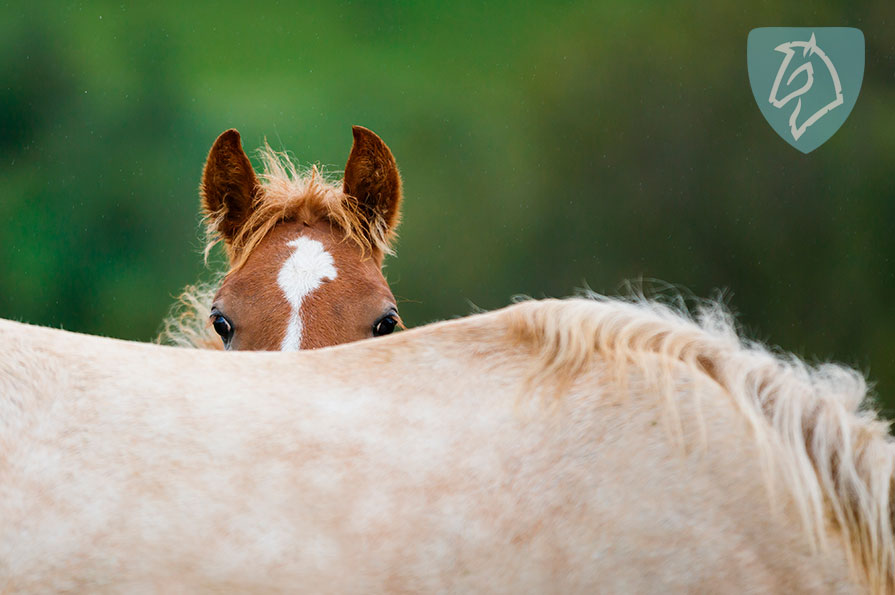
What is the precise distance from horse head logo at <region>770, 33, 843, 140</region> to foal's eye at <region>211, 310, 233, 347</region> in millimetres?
5740

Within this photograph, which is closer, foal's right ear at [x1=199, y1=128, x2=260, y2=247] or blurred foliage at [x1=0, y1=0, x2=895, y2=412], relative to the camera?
foal's right ear at [x1=199, y1=128, x2=260, y2=247]

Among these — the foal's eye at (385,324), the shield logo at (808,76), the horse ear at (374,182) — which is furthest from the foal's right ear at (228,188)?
the shield logo at (808,76)

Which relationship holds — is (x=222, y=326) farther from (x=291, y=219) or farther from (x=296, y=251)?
(x=291, y=219)

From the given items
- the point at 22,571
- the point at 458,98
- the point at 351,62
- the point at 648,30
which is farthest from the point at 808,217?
the point at 22,571

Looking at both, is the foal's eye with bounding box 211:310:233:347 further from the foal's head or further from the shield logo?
the shield logo

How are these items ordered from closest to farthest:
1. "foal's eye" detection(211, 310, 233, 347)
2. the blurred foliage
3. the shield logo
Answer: "foal's eye" detection(211, 310, 233, 347) < the shield logo < the blurred foliage

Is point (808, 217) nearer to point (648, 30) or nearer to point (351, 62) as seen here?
point (648, 30)

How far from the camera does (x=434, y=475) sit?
3.07ft

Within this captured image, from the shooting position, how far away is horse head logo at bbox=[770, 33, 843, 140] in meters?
6.78

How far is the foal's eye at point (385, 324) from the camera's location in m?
2.31

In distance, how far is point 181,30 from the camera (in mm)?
12547

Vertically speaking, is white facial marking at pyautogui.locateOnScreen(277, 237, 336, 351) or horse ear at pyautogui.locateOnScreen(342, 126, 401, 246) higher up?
horse ear at pyautogui.locateOnScreen(342, 126, 401, 246)

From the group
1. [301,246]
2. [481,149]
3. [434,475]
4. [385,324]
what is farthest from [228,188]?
[481,149]

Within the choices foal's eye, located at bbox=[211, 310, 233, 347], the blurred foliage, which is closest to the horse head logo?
the blurred foliage
